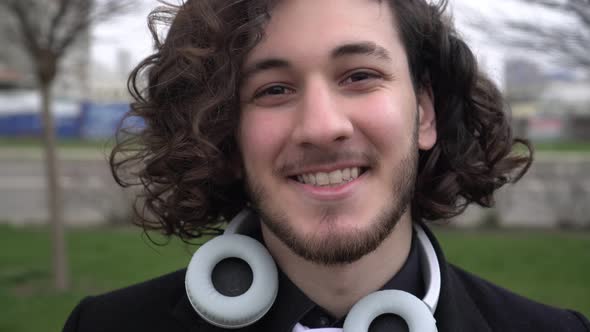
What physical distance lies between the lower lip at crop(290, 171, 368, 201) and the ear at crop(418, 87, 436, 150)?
1.54ft

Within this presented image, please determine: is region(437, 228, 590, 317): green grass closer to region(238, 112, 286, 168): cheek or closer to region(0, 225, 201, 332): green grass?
region(0, 225, 201, 332): green grass

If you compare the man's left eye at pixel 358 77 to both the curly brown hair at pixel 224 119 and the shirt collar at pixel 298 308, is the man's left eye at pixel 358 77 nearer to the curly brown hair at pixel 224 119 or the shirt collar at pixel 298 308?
the curly brown hair at pixel 224 119

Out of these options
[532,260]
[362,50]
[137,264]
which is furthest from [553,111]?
[362,50]

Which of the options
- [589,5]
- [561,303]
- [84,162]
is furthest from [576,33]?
[84,162]

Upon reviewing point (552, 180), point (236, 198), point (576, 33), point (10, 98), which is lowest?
point (10, 98)

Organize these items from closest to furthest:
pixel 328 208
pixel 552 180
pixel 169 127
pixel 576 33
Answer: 1. pixel 328 208
2. pixel 169 127
3. pixel 576 33
4. pixel 552 180

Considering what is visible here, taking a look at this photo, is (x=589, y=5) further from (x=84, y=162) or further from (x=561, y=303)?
(x=84, y=162)

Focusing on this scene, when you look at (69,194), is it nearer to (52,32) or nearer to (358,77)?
(52,32)

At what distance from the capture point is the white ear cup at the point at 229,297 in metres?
1.93

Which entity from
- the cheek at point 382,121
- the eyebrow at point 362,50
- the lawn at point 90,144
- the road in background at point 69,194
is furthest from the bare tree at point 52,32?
the lawn at point 90,144

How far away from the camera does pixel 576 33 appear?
489 cm

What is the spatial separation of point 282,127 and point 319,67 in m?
0.22

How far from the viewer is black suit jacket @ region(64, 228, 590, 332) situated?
2.07 m

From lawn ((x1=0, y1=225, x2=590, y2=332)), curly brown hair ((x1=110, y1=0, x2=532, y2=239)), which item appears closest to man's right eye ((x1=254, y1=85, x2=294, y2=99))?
curly brown hair ((x1=110, y1=0, x2=532, y2=239))
